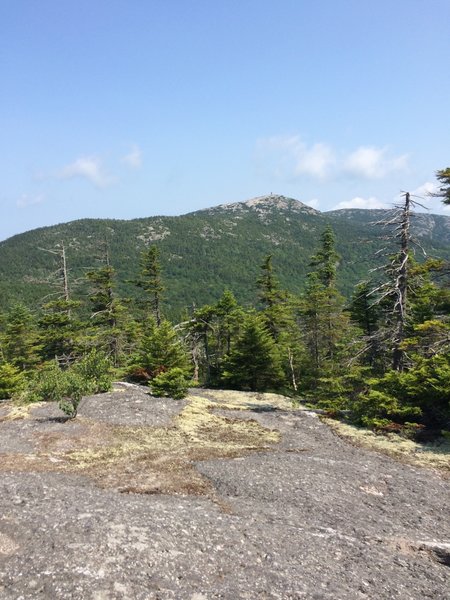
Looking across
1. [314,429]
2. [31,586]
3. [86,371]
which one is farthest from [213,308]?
[31,586]

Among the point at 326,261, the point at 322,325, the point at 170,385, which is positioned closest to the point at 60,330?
the point at 170,385

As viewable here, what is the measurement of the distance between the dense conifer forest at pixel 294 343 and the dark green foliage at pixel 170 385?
8 cm

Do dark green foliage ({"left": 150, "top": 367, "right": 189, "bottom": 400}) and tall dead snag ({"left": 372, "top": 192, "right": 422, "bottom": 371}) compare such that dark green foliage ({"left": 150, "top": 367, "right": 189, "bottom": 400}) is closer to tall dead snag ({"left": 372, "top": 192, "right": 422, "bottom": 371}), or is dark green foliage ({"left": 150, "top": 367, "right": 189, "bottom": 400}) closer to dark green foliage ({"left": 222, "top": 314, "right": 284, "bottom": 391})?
dark green foliage ({"left": 222, "top": 314, "right": 284, "bottom": 391})

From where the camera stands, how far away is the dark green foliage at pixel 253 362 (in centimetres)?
3597

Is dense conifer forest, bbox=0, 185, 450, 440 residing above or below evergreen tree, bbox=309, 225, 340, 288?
below

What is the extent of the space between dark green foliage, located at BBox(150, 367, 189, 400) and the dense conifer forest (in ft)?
0.27

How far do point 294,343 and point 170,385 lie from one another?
17.0 m

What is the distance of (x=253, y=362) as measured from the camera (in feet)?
121

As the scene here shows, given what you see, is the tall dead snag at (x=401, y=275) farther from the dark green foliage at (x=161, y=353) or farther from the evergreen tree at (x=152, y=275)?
the evergreen tree at (x=152, y=275)

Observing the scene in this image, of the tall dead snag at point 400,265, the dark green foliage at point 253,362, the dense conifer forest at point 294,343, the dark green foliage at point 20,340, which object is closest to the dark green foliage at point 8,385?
the dense conifer forest at point 294,343

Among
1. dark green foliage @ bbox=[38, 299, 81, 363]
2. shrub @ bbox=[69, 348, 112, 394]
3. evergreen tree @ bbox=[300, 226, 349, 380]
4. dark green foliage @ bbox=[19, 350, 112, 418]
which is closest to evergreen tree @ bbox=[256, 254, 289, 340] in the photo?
evergreen tree @ bbox=[300, 226, 349, 380]

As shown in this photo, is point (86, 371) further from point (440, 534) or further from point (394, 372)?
point (440, 534)

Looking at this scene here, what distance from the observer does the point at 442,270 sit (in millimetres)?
20891

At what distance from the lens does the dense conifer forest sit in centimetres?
2108
